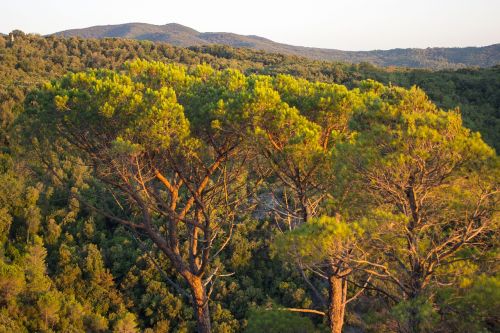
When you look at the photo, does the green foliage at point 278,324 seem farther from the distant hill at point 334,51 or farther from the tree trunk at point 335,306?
the distant hill at point 334,51

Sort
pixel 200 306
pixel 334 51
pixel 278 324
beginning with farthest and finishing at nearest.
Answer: pixel 334 51
pixel 200 306
pixel 278 324

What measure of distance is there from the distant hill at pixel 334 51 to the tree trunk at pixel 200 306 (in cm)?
7574

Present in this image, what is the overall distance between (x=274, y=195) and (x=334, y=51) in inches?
4746

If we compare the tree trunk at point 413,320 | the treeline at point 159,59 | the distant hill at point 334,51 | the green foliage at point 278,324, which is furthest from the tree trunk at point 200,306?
the distant hill at point 334,51

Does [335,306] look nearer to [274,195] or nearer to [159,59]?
[274,195]

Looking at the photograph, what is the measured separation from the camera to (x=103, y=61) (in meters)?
32.8

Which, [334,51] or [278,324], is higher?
[334,51]

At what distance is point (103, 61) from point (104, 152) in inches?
1096

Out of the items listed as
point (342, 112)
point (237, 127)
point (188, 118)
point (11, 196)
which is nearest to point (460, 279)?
point (342, 112)

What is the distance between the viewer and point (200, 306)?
24.8 ft

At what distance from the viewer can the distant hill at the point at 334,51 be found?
282 ft

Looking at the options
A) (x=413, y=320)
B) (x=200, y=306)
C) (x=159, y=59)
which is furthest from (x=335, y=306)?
(x=159, y=59)

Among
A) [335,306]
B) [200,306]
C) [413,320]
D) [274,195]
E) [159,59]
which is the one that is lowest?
[200,306]

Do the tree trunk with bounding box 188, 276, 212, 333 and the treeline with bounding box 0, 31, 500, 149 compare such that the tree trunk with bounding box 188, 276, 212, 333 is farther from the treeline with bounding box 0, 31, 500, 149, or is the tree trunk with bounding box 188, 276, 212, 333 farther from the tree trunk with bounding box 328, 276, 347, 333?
the treeline with bounding box 0, 31, 500, 149
